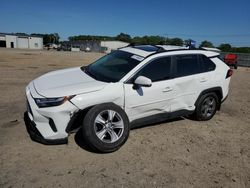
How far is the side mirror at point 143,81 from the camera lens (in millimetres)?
4105

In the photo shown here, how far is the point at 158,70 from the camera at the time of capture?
4.65m

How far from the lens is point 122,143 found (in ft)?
13.1

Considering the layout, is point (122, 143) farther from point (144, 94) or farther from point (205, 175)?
point (205, 175)

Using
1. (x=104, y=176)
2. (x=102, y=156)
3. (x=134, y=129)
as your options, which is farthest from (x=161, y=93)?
(x=104, y=176)

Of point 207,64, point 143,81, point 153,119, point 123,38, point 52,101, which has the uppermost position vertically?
point 123,38

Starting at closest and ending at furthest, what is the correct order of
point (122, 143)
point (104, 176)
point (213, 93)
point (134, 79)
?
point (104, 176) < point (122, 143) < point (134, 79) < point (213, 93)

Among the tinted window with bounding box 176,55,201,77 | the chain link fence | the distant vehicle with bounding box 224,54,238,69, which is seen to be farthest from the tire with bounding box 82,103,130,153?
the chain link fence

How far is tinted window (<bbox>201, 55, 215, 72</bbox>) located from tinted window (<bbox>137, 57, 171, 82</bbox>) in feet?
3.16

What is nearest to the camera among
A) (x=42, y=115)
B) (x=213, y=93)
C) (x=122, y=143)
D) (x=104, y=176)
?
(x=104, y=176)

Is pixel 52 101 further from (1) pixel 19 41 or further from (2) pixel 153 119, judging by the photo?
(1) pixel 19 41

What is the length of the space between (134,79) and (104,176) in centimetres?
175

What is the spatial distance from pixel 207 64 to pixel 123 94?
2.34 m

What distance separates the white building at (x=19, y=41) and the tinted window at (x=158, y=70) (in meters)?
82.9

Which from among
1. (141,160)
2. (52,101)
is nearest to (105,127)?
(141,160)
